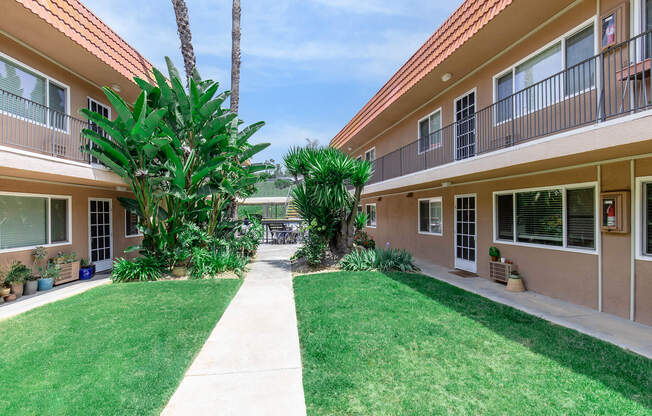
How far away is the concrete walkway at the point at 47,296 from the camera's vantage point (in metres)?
6.49

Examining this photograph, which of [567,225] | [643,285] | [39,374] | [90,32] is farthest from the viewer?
[90,32]

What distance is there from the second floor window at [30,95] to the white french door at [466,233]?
38.3ft

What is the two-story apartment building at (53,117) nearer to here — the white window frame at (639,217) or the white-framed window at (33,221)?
the white-framed window at (33,221)

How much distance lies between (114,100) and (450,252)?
1090 cm

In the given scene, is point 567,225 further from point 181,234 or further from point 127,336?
point 181,234

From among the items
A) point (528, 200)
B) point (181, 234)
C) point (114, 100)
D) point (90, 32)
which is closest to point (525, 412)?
point (528, 200)

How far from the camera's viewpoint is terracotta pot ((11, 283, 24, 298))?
739 cm

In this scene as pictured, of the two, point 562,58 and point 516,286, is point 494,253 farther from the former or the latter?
point 562,58

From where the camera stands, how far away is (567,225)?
683cm

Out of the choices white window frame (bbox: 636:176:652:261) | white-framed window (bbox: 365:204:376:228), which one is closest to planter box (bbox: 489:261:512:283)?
white window frame (bbox: 636:176:652:261)

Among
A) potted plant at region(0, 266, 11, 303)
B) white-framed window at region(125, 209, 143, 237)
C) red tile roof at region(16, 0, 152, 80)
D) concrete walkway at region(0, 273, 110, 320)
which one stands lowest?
concrete walkway at region(0, 273, 110, 320)

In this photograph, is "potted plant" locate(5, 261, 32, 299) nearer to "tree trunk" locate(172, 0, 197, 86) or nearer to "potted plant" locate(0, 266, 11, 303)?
"potted plant" locate(0, 266, 11, 303)

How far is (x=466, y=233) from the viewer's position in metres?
10.1

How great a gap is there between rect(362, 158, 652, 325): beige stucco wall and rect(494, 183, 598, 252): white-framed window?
0.55 ft
